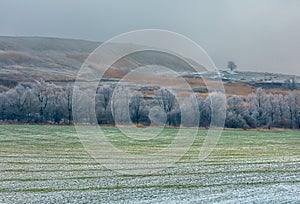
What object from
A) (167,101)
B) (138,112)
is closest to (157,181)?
(138,112)

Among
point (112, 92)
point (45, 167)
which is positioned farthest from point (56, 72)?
point (45, 167)

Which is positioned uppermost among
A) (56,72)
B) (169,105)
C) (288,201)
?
(56,72)

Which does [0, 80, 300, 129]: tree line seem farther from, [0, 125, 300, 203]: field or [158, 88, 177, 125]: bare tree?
[0, 125, 300, 203]: field

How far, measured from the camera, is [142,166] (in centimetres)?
2805

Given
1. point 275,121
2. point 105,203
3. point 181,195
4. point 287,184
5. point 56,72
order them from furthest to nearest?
point 56,72
point 275,121
point 287,184
point 181,195
point 105,203

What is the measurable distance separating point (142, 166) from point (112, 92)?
6353 cm

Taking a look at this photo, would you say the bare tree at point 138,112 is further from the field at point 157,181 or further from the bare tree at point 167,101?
the field at point 157,181

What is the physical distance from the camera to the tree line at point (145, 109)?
3066 inches

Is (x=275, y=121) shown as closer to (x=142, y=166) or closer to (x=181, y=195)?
(x=142, y=166)

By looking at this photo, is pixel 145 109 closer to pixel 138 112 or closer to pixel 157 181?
pixel 138 112

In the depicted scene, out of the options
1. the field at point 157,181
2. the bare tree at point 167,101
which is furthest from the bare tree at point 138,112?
the field at point 157,181

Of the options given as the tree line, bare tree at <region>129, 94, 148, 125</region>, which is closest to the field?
bare tree at <region>129, 94, 148, 125</region>

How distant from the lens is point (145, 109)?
77312 millimetres

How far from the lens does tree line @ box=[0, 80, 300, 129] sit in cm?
7788
